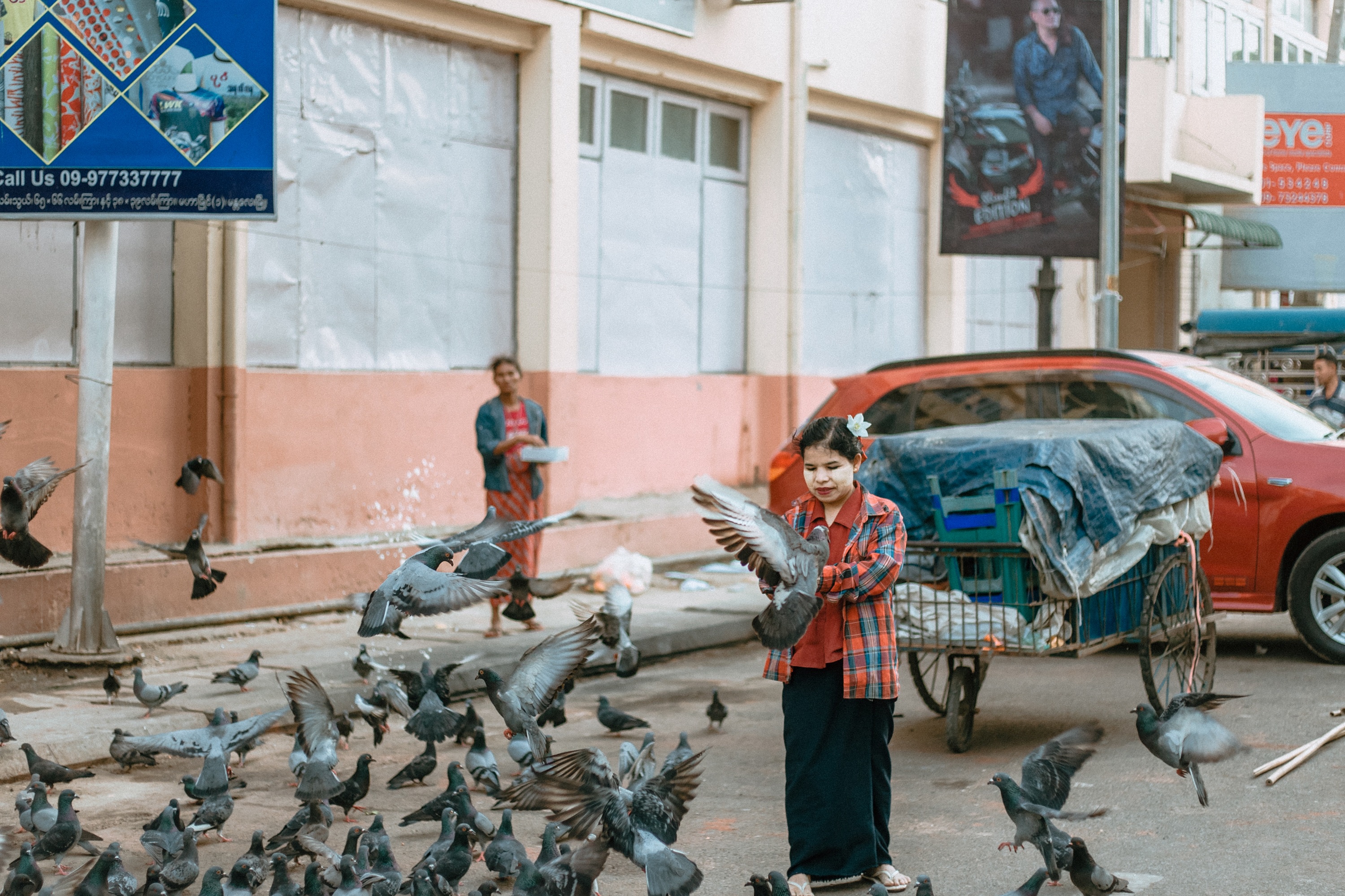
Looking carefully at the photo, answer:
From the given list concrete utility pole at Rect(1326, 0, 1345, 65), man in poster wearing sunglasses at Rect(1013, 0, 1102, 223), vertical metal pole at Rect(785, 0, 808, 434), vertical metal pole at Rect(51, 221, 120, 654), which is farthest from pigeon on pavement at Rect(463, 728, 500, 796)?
concrete utility pole at Rect(1326, 0, 1345, 65)

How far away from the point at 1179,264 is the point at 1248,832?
24094mm

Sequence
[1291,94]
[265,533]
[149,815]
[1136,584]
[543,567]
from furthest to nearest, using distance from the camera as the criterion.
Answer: [1291,94]
[543,567]
[265,533]
[1136,584]
[149,815]

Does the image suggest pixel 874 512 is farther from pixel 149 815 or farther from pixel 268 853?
pixel 149 815

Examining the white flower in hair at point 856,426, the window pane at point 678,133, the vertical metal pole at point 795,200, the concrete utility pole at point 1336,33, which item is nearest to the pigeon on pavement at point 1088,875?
the white flower in hair at point 856,426

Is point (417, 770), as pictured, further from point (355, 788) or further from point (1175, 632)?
point (1175, 632)

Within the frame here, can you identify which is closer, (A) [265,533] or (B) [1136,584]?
(B) [1136,584]

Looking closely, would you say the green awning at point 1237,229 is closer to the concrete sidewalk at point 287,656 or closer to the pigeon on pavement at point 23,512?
the concrete sidewalk at point 287,656

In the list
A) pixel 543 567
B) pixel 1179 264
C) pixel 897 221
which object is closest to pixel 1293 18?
pixel 1179 264

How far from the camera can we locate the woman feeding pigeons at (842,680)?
17.8 ft

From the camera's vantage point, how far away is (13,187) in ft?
31.4

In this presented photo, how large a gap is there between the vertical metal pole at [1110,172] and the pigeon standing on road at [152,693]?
42.2 feet

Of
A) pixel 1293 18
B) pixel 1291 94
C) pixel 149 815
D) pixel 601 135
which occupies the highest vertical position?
pixel 1293 18

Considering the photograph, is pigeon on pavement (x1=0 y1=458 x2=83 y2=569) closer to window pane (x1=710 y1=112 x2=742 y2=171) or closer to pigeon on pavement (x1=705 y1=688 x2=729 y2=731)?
pigeon on pavement (x1=705 y1=688 x2=729 y2=731)

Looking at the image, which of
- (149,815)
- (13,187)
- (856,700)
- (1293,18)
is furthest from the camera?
(1293,18)
